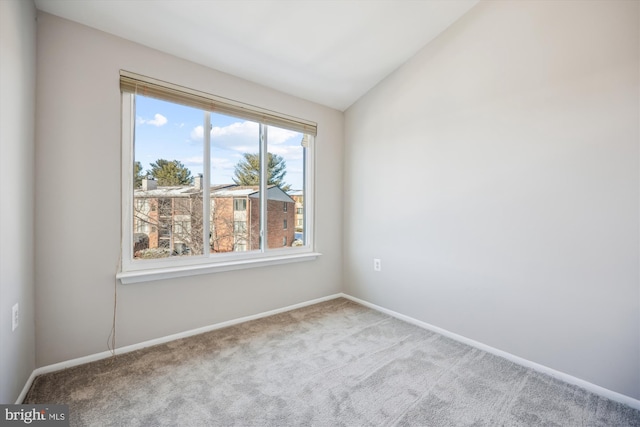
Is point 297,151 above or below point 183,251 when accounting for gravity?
above

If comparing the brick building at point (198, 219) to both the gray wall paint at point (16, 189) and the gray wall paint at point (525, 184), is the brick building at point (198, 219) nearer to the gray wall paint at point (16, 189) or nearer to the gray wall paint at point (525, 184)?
the gray wall paint at point (16, 189)

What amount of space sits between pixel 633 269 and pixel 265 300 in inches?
106

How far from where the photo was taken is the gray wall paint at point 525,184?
5.48ft

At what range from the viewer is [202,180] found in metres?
2.49

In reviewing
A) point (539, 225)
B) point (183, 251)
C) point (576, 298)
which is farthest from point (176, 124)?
point (576, 298)

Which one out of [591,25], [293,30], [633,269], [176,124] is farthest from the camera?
[176,124]

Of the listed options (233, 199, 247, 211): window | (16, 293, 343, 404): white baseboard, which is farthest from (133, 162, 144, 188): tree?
(16, 293, 343, 404): white baseboard

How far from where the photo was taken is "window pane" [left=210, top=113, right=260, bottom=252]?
2582mm

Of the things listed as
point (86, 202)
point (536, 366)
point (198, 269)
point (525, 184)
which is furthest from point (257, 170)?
point (536, 366)

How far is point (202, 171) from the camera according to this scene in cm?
249

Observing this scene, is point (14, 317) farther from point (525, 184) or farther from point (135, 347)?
point (525, 184)

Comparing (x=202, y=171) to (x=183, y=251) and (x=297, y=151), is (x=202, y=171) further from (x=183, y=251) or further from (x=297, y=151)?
(x=297, y=151)

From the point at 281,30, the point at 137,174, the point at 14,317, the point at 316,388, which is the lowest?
the point at 316,388

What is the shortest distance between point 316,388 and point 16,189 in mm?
2018
